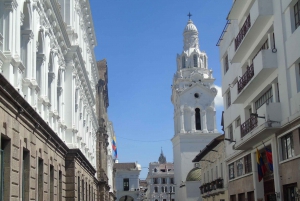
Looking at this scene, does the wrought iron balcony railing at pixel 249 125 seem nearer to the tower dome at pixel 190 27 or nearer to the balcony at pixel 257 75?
the balcony at pixel 257 75

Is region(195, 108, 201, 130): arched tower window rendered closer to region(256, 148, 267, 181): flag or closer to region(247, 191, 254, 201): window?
region(247, 191, 254, 201): window

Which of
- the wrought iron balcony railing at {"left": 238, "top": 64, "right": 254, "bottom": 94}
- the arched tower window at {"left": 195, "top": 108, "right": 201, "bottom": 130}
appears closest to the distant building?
the arched tower window at {"left": 195, "top": 108, "right": 201, "bottom": 130}

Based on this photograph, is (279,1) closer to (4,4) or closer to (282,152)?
(282,152)

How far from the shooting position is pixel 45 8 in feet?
76.0

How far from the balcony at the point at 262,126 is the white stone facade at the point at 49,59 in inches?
367

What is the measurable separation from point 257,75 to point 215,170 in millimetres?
21080

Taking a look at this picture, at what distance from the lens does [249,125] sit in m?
27.8

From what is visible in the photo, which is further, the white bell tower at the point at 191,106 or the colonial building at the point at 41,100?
the white bell tower at the point at 191,106

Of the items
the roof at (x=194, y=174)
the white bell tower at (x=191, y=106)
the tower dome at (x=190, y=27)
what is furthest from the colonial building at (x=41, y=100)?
the tower dome at (x=190, y=27)

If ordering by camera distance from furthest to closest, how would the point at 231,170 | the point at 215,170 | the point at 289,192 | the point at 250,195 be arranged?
the point at 215,170 < the point at 231,170 < the point at 250,195 < the point at 289,192

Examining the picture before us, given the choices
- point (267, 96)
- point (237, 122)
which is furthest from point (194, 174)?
point (267, 96)

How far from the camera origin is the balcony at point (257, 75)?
2439 cm

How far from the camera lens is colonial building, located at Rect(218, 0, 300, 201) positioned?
2233 centimetres

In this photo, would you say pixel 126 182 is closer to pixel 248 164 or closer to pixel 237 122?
pixel 237 122
